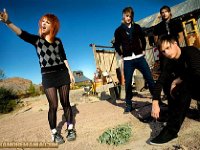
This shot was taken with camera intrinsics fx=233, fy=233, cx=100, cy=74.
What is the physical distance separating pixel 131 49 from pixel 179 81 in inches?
75.0

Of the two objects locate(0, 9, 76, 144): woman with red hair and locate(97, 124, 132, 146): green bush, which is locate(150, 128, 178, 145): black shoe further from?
locate(0, 9, 76, 144): woman with red hair

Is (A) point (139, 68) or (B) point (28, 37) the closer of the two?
(B) point (28, 37)

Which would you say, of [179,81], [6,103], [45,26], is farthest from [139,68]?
[6,103]

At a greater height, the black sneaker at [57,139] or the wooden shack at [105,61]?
the wooden shack at [105,61]

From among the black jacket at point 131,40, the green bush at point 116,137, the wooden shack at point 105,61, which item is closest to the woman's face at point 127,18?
the black jacket at point 131,40

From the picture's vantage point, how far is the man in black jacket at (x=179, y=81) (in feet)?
8.44

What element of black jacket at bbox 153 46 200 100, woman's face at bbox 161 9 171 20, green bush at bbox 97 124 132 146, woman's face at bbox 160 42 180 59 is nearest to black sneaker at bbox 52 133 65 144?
green bush at bbox 97 124 132 146

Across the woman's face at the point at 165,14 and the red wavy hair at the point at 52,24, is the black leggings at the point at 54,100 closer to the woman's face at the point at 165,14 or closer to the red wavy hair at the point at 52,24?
the red wavy hair at the point at 52,24

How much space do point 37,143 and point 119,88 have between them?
13.9 ft

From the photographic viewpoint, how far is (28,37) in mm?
3412

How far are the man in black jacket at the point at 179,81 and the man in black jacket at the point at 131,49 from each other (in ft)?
5.66

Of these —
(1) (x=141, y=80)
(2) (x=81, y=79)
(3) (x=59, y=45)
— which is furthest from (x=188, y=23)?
(2) (x=81, y=79)

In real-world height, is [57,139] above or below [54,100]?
below

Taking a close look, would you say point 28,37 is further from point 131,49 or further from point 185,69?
point 185,69
